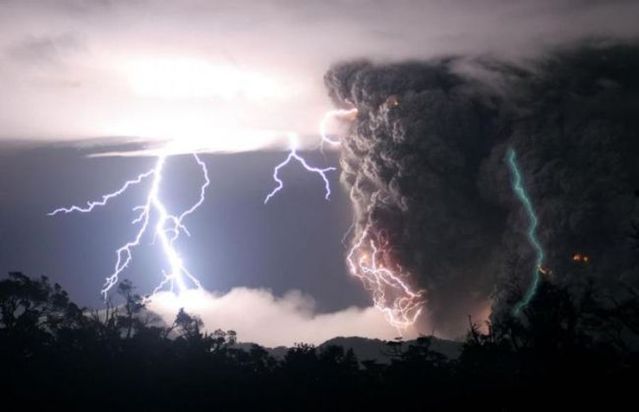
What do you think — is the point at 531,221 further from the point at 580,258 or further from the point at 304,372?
the point at 304,372

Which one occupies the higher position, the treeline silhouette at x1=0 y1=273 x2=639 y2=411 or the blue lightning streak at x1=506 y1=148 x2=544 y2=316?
the blue lightning streak at x1=506 y1=148 x2=544 y2=316

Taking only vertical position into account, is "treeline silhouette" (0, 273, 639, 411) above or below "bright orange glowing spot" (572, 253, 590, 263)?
below

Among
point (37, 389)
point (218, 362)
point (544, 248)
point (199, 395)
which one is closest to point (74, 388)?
point (37, 389)

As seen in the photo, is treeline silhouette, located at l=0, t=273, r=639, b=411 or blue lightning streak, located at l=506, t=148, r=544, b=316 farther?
blue lightning streak, located at l=506, t=148, r=544, b=316

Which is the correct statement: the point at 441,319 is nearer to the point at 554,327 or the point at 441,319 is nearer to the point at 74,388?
the point at 554,327

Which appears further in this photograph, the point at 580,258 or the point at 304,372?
the point at 580,258

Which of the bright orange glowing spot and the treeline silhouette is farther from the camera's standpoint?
the bright orange glowing spot

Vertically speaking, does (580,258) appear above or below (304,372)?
above

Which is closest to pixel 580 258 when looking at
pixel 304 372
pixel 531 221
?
pixel 531 221
